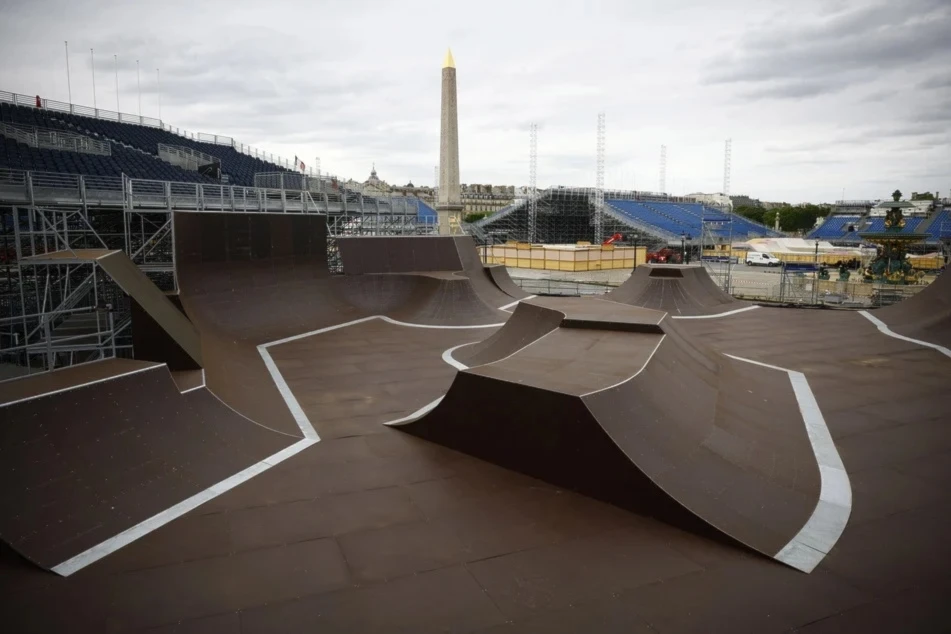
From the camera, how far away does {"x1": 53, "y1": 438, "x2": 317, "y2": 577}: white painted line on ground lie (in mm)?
6070

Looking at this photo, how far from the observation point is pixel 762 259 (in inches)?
2093

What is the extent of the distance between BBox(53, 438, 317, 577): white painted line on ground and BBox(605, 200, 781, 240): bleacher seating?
226 feet

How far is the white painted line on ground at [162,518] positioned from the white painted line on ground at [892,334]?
697 inches

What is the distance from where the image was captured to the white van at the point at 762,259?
52688 millimetres

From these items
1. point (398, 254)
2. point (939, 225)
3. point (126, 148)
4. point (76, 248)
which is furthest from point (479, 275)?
point (939, 225)

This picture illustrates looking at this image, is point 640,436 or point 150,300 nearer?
point 640,436

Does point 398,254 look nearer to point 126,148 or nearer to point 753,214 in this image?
point 126,148

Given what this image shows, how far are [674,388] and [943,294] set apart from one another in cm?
1581

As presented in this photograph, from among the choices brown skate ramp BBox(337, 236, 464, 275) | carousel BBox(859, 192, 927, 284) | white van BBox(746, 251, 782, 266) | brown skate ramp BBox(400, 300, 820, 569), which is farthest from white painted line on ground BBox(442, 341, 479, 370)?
white van BBox(746, 251, 782, 266)

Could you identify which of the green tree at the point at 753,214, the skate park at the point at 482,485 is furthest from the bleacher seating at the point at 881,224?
the green tree at the point at 753,214

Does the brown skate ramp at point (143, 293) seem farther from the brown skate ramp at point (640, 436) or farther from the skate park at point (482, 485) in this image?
the brown skate ramp at point (640, 436)

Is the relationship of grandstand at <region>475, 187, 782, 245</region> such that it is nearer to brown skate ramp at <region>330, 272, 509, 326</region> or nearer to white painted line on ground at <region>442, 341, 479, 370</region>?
brown skate ramp at <region>330, 272, 509, 326</region>

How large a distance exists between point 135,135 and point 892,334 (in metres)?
40.0

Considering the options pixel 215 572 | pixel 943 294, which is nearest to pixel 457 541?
pixel 215 572
